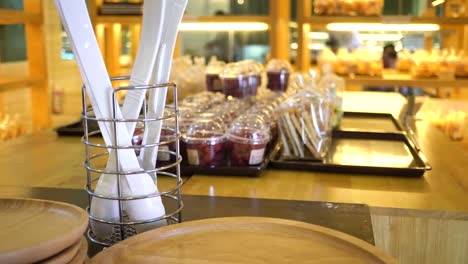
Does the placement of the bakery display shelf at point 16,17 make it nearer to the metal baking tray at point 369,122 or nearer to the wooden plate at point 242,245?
the metal baking tray at point 369,122

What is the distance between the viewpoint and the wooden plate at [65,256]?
47 centimetres

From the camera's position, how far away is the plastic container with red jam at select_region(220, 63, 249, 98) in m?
1.71

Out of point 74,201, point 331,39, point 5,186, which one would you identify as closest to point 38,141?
point 5,186

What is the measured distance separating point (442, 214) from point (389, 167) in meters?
Answer: 0.28

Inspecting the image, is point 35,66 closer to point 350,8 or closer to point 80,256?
point 350,8

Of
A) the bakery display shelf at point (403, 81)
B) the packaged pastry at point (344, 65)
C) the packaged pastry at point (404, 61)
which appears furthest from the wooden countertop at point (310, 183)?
the packaged pastry at point (404, 61)

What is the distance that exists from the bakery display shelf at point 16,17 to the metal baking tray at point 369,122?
1.60m

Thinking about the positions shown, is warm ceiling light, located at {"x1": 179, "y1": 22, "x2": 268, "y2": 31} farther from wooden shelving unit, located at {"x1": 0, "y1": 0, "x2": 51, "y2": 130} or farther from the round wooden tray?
the round wooden tray

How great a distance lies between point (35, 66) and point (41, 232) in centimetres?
251

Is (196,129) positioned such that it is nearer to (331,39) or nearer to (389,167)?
(389,167)

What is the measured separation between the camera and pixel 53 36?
4.40 m

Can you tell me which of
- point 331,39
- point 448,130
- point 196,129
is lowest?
point 448,130

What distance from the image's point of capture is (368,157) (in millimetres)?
1298

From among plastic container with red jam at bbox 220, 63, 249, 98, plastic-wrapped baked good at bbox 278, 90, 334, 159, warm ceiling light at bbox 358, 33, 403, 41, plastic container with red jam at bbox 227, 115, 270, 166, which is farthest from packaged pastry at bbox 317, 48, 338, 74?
plastic container with red jam at bbox 227, 115, 270, 166
